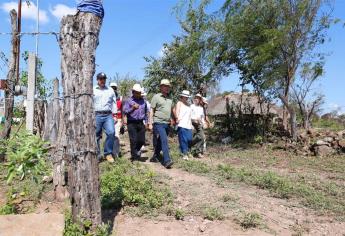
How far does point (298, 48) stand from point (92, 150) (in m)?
10.4

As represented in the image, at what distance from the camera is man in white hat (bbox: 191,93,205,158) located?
35.0 ft

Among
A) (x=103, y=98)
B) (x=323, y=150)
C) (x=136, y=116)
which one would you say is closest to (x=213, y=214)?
(x=103, y=98)

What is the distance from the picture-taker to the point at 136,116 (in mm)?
8812

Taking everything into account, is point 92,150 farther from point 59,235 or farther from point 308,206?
point 308,206

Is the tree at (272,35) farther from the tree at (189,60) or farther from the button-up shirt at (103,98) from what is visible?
the button-up shirt at (103,98)

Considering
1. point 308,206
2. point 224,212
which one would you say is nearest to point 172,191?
point 224,212

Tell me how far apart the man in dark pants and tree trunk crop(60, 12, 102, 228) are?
13.0 ft

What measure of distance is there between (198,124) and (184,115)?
3.52 ft

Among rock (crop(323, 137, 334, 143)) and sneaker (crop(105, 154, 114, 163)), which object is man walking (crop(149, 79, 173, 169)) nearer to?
sneaker (crop(105, 154, 114, 163))

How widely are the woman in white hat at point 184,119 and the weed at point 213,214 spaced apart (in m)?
3.89

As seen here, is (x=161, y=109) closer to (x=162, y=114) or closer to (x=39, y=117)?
(x=162, y=114)

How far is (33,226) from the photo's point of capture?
4562 millimetres

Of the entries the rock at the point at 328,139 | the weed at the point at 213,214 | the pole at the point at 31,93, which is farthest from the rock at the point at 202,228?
the rock at the point at 328,139

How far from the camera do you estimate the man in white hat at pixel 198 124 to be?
10672mm
